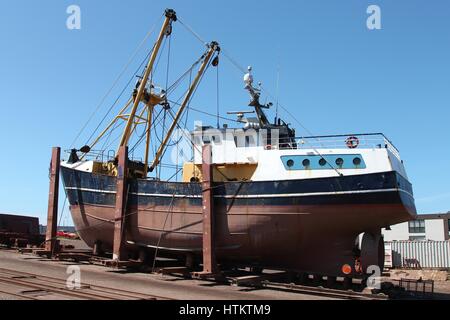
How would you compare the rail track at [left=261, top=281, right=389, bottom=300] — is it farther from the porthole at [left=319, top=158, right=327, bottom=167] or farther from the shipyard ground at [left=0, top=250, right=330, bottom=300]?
the porthole at [left=319, top=158, right=327, bottom=167]

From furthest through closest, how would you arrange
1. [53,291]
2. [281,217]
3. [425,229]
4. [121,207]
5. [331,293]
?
[425,229]
[121,207]
[281,217]
[331,293]
[53,291]

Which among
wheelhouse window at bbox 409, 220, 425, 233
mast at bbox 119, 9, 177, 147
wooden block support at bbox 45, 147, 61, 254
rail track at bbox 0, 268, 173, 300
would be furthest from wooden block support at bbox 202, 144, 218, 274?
wheelhouse window at bbox 409, 220, 425, 233

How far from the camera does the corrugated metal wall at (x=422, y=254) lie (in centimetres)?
3331

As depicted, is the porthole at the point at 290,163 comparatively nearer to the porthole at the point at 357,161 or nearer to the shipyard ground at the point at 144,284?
the porthole at the point at 357,161

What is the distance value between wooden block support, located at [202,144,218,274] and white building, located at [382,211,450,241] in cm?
3696

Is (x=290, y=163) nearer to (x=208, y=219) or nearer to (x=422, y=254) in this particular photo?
(x=208, y=219)

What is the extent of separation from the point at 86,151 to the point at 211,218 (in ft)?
32.5

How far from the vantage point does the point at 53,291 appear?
38.9ft

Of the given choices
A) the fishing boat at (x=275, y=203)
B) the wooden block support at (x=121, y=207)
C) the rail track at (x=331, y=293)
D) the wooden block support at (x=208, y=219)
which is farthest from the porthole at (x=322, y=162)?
the wooden block support at (x=121, y=207)

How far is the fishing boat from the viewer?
52.4ft

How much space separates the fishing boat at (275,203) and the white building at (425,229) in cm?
3365

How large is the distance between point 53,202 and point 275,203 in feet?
38.7

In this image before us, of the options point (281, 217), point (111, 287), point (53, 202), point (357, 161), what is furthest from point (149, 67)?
point (111, 287)
